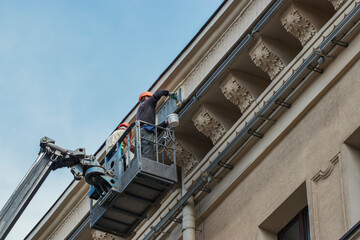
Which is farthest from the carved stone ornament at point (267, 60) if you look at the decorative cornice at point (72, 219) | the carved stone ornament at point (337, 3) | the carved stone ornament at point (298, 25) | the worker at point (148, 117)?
the decorative cornice at point (72, 219)

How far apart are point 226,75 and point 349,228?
4998 millimetres

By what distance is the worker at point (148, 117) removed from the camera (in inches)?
698

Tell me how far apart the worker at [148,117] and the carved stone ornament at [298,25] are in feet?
9.34

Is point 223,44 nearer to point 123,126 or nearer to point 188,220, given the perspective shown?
point 188,220

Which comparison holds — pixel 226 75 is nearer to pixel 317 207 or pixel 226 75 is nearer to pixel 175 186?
pixel 175 186

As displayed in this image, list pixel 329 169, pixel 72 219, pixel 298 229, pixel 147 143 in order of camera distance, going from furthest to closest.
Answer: pixel 72 219, pixel 147 143, pixel 298 229, pixel 329 169

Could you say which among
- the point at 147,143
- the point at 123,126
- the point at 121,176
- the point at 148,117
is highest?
the point at 123,126

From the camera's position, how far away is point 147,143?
701 inches

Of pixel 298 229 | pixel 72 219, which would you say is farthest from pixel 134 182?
pixel 72 219

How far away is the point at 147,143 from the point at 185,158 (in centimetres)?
93

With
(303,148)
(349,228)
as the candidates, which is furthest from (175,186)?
(349,228)

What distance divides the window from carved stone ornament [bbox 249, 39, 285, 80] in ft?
8.30

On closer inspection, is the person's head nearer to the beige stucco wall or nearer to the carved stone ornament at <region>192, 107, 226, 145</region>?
the carved stone ornament at <region>192, 107, 226, 145</region>

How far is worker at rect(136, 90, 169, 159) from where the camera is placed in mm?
17734
